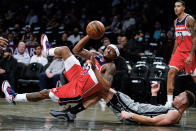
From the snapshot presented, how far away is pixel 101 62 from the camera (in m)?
6.69

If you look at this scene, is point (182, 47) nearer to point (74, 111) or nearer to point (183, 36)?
point (183, 36)

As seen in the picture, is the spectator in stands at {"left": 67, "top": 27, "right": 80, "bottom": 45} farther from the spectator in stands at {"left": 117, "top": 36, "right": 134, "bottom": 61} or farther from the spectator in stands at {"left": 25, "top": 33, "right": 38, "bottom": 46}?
the spectator in stands at {"left": 117, "top": 36, "right": 134, "bottom": 61}

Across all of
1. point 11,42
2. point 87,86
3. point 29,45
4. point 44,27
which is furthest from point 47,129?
point 44,27

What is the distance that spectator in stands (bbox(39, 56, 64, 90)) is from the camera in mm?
11086

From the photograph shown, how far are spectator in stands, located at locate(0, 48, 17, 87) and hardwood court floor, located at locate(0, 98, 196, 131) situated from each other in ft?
10.3

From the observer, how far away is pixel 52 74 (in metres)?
11.1

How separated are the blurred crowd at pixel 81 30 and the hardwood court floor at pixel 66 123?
9.42 feet

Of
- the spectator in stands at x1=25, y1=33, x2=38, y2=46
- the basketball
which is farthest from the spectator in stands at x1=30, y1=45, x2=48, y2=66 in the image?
the basketball

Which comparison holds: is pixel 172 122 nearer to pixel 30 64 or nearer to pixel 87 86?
pixel 87 86

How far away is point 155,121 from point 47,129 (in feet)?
5.18

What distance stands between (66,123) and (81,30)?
8.99 m

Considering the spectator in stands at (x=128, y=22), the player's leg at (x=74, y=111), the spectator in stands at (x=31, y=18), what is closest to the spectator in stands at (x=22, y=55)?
the spectator in stands at (x=128, y=22)

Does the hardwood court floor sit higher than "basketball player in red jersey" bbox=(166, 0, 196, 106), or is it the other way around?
"basketball player in red jersey" bbox=(166, 0, 196, 106)

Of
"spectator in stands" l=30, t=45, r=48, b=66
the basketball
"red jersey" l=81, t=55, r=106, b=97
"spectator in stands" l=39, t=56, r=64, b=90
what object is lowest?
"spectator in stands" l=39, t=56, r=64, b=90
